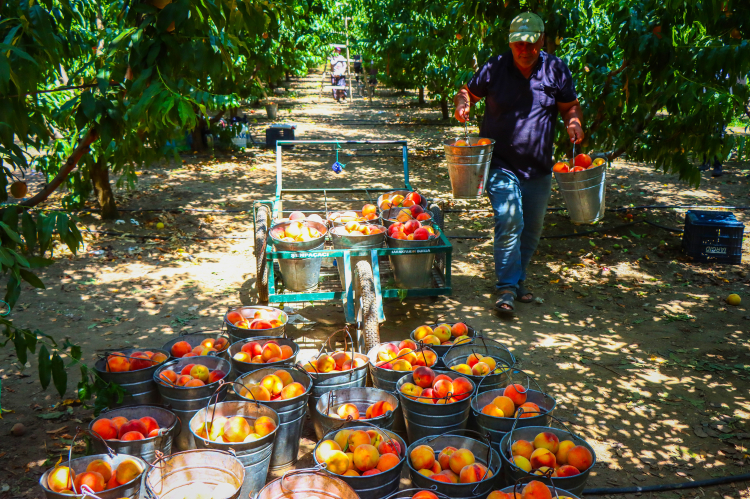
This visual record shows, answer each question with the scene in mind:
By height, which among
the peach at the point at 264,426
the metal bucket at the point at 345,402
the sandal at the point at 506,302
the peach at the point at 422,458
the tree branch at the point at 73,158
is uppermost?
the tree branch at the point at 73,158

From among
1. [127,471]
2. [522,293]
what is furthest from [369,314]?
[522,293]

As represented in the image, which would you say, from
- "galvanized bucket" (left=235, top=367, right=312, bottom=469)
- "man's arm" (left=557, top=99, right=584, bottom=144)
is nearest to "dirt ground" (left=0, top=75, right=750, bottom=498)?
"galvanized bucket" (left=235, top=367, right=312, bottom=469)

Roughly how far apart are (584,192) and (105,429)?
12.2 feet

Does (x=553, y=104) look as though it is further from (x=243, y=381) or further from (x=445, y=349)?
(x=243, y=381)

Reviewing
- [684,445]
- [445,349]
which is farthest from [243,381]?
[684,445]

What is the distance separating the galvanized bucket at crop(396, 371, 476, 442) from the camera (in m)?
2.94

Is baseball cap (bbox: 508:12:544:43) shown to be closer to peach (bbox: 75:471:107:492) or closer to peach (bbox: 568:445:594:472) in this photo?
peach (bbox: 568:445:594:472)

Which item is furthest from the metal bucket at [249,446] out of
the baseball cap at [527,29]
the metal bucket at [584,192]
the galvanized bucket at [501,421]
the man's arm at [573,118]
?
the baseball cap at [527,29]

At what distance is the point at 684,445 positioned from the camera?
3.38 meters

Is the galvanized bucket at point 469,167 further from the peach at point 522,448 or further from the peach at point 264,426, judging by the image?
the peach at point 264,426

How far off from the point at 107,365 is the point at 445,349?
1980 mm

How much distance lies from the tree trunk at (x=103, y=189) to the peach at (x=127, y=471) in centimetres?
572

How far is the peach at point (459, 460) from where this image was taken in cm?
259

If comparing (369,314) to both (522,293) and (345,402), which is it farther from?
(522,293)
